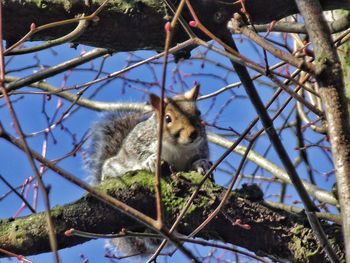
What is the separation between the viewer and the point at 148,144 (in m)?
3.48

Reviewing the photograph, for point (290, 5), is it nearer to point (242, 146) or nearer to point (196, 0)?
point (196, 0)

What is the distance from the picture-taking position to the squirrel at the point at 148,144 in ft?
10.5

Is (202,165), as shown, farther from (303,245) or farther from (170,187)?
(303,245)

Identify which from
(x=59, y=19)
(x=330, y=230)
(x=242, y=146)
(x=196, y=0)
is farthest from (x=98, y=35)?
(x=242, y=146)

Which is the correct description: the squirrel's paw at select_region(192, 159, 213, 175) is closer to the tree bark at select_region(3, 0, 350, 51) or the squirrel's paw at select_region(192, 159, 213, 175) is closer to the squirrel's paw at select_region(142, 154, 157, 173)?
the squirrel's paw at select_region(142, 154, 157, 173)

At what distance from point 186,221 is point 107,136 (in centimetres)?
150

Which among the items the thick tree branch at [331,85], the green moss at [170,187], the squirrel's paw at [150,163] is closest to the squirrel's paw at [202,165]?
the squirrel's paw at [150,163]

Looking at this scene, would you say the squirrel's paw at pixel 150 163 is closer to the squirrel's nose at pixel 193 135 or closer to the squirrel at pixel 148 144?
the squirrel at pixel 148 144

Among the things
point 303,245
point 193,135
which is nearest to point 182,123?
point 193,135

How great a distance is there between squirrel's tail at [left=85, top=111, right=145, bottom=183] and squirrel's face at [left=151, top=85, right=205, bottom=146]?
0.51 meters

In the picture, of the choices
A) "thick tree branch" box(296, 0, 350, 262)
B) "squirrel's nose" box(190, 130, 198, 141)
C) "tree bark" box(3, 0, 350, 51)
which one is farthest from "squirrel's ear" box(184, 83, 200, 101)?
"thick tree branch" box(296, 0, 350, 262)

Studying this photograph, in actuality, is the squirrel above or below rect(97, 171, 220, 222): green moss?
above

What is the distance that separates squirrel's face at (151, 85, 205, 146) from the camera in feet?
10.7

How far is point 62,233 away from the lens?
2398mm
